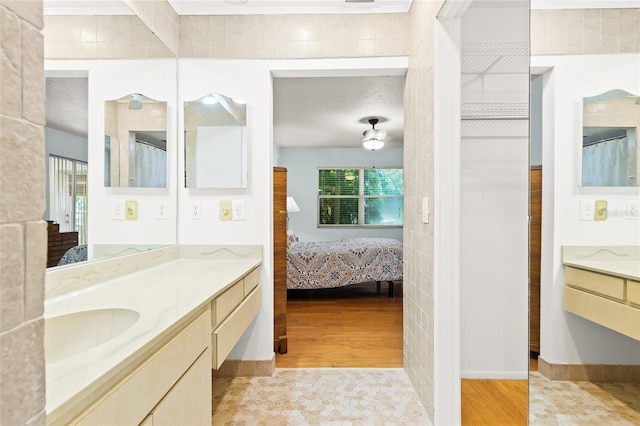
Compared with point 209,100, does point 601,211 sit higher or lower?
lower

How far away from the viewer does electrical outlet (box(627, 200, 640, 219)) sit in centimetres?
64

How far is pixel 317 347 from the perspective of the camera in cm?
284

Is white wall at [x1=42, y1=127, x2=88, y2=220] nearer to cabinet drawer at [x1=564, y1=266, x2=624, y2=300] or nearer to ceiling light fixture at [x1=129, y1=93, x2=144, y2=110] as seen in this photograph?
ceiling light fixture at [x1=129, y1=93, x2=144, y2=110]

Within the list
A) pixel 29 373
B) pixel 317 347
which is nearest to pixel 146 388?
pixel 29 373

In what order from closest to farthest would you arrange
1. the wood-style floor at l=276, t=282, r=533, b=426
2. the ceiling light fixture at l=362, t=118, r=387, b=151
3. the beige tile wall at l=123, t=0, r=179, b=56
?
the beige tile wall at l=123, t=0, r=179, b=56 → the wood-style floor at l=276, t=282, r=533, b=426 → the ceiling light fixture at l=362, t=118, r=387, b=151

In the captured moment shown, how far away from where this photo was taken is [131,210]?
6.25 ft

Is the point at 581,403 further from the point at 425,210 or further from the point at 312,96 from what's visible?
the point at 312,96

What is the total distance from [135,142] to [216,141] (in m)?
0.54

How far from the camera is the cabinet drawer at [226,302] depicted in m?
1.48

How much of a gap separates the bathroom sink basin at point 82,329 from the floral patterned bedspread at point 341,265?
3.08 metres

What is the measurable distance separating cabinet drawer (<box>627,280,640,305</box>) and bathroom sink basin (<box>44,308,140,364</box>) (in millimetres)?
1290

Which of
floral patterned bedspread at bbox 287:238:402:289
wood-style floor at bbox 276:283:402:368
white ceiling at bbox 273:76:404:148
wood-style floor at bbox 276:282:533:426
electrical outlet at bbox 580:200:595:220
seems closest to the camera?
electrical outlet at bbox 580:200:595:220

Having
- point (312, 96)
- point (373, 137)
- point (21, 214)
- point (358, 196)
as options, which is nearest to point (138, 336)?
point (21, 214)

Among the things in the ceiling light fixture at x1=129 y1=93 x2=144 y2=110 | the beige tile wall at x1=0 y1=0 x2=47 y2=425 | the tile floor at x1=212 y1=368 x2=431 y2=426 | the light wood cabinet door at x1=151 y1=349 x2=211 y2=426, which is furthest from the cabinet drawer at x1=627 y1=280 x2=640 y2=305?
the ceiling light fixture at x1=129 y1=93 x2=144 y2=110
